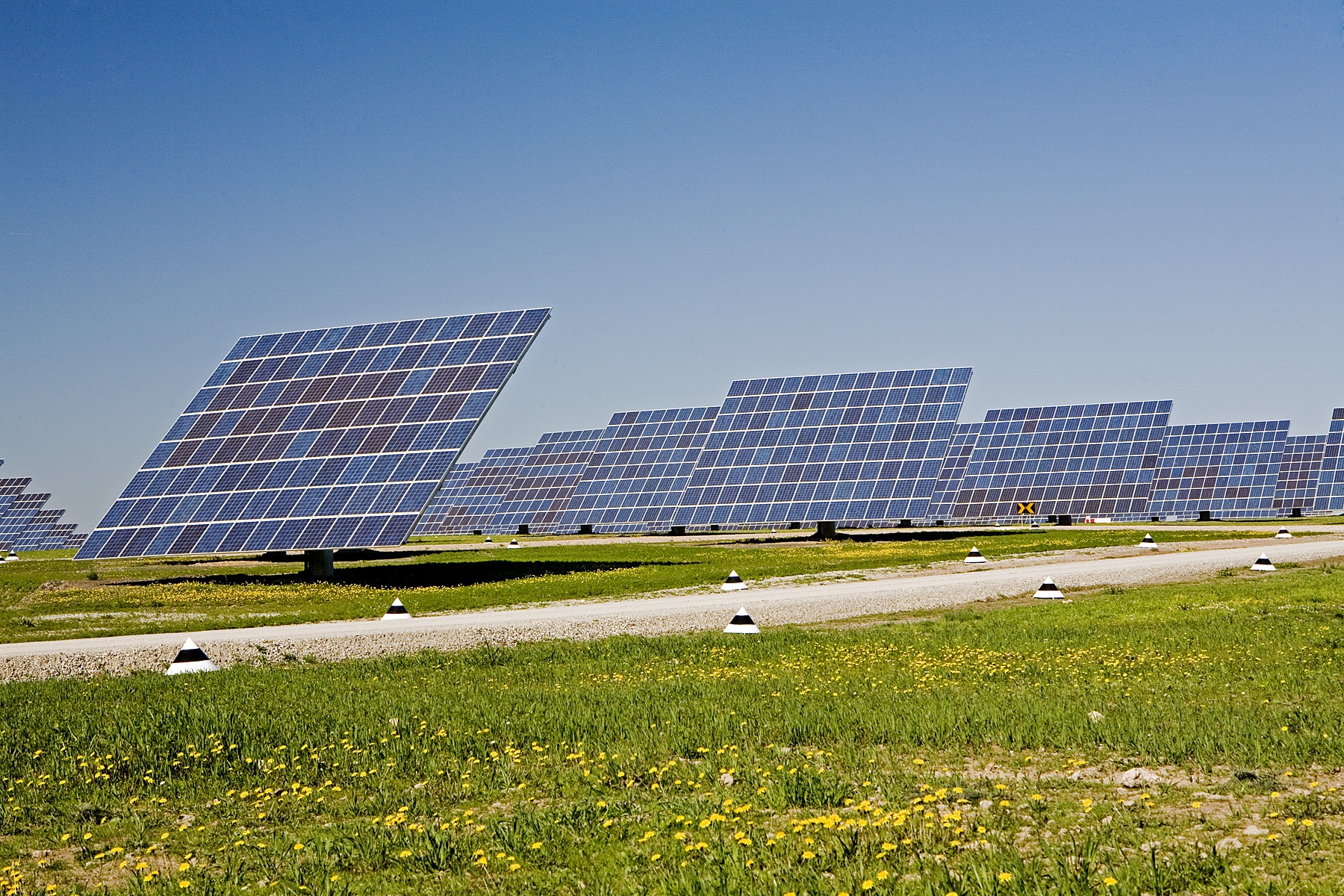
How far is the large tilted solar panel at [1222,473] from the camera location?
9488cm

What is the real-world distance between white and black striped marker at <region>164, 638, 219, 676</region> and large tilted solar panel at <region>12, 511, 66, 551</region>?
8831 cm

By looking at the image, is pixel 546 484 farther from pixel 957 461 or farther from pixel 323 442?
pixel 323 442

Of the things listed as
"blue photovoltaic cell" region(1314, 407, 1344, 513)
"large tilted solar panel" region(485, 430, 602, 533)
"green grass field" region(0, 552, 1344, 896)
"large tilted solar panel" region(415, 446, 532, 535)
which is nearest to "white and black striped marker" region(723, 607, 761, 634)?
"green grass field" region(0, 552, 1344, 896)

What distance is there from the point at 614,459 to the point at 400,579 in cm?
4446

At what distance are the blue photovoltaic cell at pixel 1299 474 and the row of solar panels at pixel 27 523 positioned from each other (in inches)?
3565

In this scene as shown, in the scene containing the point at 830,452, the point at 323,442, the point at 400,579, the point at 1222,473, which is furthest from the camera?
the point at 1222,473

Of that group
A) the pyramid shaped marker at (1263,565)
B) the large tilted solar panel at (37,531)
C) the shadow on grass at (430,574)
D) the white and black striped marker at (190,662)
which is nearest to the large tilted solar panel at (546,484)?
the large tilted solar panel at (37,531)

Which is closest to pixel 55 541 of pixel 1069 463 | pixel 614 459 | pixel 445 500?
A: pixel 445 500

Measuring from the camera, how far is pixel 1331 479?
9806cm

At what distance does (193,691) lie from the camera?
53.1ft

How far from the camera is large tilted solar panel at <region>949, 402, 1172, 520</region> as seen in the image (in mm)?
84938

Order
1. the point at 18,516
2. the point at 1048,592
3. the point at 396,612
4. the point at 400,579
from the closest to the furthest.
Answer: the point at 396,612 → the point at 1048,592 → the point at 400,579 → the point at 18,516

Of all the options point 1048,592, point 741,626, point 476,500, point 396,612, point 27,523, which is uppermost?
point 476,500

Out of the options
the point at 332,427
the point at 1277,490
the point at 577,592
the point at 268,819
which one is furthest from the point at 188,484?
the point at 1277,490
